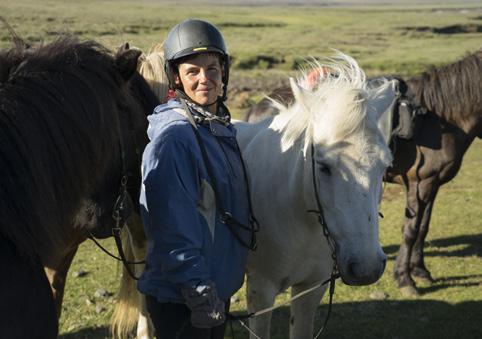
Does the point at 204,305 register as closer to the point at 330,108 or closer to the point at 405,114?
the point at 330,108

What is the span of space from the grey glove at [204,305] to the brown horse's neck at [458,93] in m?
4.45

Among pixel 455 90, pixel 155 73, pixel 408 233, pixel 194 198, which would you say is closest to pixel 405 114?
pixel 455 90

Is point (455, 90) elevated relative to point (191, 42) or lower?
lower

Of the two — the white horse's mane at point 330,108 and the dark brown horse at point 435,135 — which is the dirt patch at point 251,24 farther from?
the white horse's mane at point 330,108

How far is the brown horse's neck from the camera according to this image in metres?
5.80

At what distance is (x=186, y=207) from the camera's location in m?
2.17

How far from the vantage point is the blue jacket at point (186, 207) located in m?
2.16

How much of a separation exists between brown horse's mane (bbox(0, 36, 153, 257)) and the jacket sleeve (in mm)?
264

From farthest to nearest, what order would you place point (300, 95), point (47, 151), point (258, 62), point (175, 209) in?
1. point (258, 62)
2. point (300, 95)
3. point (175, 209)
4. point (47, 151)

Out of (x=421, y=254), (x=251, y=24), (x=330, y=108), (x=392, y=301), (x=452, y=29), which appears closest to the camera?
(x=330, y=108)

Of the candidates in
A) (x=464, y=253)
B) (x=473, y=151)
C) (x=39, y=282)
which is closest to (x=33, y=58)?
(x=39, y=282)

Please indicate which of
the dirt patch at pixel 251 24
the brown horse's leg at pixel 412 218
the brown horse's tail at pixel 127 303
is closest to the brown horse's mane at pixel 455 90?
the brown horse's leg at pixel 412 218

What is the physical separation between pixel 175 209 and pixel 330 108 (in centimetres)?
93

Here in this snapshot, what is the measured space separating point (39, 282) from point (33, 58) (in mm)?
903
